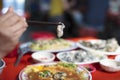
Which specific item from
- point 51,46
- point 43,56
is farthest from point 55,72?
point 51,46

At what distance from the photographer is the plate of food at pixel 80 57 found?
1.91 meters

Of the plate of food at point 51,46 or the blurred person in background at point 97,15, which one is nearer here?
the plate of food at point 51,46

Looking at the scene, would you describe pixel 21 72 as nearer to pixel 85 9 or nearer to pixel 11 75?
pixel 11 75

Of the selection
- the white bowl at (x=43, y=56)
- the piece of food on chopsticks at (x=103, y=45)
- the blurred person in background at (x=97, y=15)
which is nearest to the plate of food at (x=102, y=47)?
the piece of food on chopsticks at (x=103, y=45)

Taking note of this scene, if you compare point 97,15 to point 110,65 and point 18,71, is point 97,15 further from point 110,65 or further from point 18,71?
point 18,71

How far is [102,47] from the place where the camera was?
7.21ft

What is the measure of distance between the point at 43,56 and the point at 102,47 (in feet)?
1.73

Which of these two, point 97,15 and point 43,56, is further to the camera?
point 97,15

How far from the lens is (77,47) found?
228 cm

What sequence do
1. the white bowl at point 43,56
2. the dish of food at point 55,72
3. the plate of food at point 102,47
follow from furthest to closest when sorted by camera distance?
the plate of food at point 102,47, the white bowl at point 43,56, the dish of food at point 55,72

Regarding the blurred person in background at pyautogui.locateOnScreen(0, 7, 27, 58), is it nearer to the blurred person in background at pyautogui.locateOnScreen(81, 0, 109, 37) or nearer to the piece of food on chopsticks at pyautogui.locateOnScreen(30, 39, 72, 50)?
the piece of food on chopsticks at pyautogui.locateOnScreen(30, 39, 72, 50)

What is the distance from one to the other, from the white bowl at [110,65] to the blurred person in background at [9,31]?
2.15 feet

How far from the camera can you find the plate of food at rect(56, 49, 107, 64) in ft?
6.25

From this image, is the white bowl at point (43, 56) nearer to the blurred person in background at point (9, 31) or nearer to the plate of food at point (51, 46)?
the plate of food at point (51, 46)
